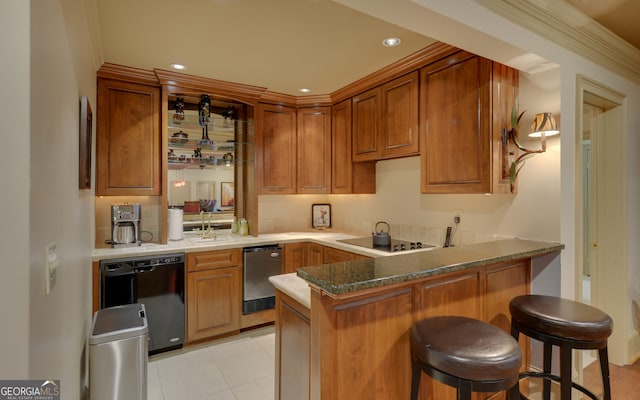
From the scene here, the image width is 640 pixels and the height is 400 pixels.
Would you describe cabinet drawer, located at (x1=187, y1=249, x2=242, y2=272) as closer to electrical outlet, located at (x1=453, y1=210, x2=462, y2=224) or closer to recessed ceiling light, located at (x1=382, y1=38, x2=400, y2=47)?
electrical outlet, located at (x1=453, y1=210, x2=462, y2=224)

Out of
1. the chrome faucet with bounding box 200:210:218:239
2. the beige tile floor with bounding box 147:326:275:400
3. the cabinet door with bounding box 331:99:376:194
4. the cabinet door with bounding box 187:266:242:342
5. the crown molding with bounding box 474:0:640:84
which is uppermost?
the crown molding with bounding box 474:0:640:84

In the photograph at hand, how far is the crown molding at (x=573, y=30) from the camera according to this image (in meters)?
1.82

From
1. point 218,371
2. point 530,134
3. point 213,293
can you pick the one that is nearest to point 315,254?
point 213,293

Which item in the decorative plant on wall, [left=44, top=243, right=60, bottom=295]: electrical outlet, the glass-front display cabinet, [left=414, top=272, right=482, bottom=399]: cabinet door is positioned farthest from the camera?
the glass-front display cabinet

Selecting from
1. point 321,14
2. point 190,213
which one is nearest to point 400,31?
point 321,14

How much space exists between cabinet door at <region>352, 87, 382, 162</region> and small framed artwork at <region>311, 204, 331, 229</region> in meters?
1.00

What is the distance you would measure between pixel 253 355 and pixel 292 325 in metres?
1.53

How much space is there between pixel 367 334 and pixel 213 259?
203 cm

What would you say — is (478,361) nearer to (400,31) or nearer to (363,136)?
(400,31)

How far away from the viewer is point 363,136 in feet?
11.2

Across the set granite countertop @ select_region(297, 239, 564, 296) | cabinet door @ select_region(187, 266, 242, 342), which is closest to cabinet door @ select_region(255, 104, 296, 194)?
cabinet door @ select_region(187, 266, 242, 342)

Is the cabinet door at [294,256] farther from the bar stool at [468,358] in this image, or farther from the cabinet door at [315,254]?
the bar stool at [468,358]

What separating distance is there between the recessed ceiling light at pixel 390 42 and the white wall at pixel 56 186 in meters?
1.91

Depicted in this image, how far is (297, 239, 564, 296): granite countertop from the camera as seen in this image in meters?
1.27
